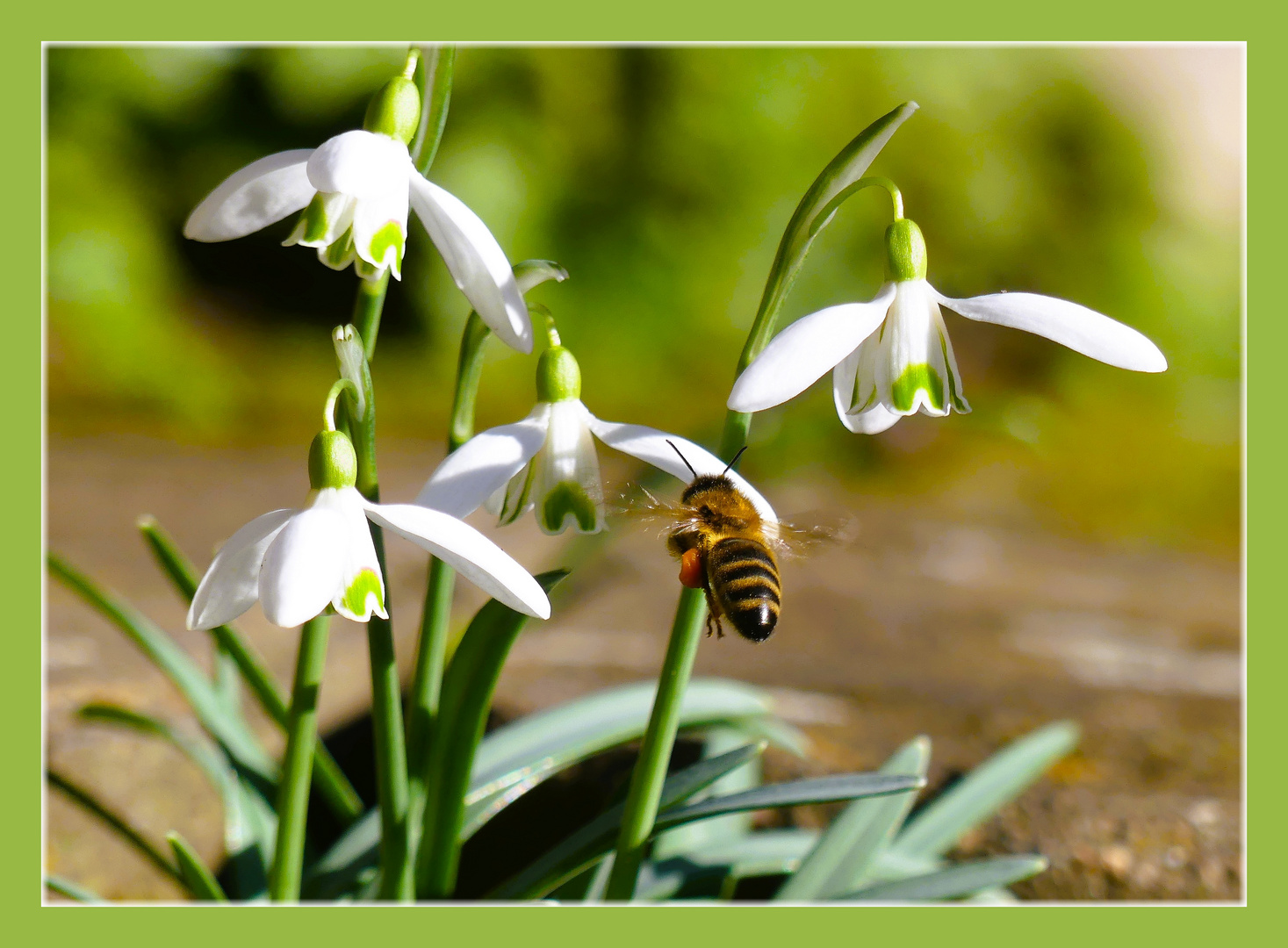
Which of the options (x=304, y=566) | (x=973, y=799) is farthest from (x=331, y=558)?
(x=973, y=799)

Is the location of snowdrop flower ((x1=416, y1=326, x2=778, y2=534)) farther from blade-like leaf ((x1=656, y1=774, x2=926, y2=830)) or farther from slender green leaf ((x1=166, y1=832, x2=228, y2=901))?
slender green leaf ((x1=166, y1=832, x2=228, y2=901))

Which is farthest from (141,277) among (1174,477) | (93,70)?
(1174,477)

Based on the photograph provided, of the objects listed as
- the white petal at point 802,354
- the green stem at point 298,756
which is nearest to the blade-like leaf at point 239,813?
the green stem at point 298,756

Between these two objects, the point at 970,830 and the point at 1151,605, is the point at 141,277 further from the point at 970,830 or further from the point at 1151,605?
the point at 1151,605

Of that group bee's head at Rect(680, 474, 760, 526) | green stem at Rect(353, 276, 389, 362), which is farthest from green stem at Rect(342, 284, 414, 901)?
bee's head at Rect(680, 474, 760, 526)

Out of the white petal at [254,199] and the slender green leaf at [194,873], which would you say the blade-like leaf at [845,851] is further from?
the white petal at [254,199]

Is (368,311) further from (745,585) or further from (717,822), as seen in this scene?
(717,822)

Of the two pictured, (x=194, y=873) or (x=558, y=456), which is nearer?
(x=558, y=456)
